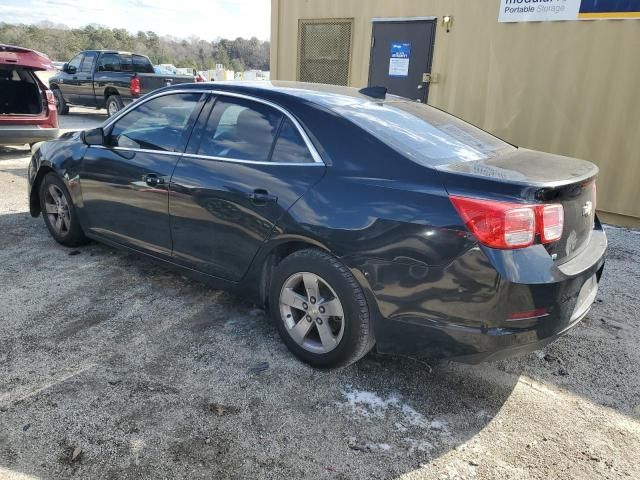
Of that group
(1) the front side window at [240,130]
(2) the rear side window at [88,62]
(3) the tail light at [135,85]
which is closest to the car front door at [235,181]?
(1) the front side window at [240,130]

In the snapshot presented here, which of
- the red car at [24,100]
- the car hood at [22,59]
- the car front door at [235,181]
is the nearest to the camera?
the car front door at [235,181]

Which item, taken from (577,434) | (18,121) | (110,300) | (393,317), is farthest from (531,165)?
(18,121)

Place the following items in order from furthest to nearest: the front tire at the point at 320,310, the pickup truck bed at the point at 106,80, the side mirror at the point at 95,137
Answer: the pickup truck bed at the point at 106,80 < the side mirror at the point at 95,137 < the front tire at the point at 320,310

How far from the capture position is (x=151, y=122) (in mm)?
3793

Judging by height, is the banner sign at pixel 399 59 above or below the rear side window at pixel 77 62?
above

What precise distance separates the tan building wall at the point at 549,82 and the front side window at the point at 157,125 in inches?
183

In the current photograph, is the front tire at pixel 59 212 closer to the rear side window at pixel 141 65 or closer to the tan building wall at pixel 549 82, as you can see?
the tan building wall at pixel 549 82

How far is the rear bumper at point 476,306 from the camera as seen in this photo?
2.26 m

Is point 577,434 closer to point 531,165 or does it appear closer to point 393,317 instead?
point 393,317

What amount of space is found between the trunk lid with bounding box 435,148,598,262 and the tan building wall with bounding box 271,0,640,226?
3.81 meters

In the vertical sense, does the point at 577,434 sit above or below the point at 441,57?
below

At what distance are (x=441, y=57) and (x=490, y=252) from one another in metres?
5.63

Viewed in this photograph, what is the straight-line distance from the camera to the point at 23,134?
319 inches

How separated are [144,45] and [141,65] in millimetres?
63331
